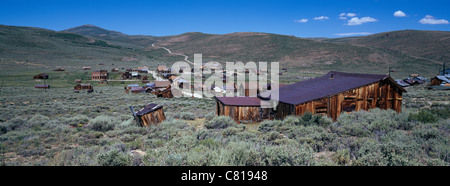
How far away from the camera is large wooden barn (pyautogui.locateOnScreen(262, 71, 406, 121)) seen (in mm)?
13180

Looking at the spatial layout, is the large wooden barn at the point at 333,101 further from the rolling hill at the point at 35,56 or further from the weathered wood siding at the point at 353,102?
the rolling hill at the point at 35,56

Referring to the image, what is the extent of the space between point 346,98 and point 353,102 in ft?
1.83

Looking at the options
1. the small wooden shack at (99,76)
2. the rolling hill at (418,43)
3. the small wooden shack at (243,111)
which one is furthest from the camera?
the rolling hill at (418,43)

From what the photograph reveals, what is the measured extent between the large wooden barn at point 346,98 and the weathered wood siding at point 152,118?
7092 millimetres

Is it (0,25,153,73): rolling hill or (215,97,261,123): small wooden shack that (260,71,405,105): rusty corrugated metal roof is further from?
(0,25,153,73): rolling hill

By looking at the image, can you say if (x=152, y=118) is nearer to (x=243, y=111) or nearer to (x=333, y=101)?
(x=243, y=111)

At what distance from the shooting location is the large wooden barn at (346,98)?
43.2ft

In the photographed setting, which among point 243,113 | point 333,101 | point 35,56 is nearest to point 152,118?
point 243,113

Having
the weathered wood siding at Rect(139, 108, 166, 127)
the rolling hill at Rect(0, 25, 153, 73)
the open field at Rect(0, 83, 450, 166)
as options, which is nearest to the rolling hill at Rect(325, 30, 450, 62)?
the open field at Rect(0, 83, 450, 166)

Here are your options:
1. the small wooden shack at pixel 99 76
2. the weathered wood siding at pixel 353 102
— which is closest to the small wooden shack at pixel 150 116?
the weathered wood siding at pixel 353 102

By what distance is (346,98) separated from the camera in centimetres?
1369
